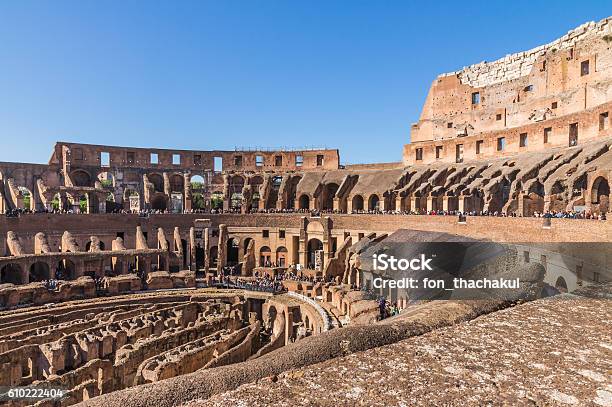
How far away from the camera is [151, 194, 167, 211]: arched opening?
42.5 meters

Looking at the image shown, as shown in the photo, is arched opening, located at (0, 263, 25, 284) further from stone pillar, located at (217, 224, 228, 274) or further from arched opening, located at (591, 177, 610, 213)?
arched opening, located at (591, 177, 610, 213)

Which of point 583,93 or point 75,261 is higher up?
point 583,93

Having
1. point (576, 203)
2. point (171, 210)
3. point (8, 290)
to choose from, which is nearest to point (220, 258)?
point (171, 210)

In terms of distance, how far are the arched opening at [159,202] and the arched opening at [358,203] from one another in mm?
20041

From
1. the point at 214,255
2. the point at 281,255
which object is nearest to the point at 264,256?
the point at 281,255

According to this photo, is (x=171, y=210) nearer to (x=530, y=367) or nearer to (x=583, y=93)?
(x=583, y=93)

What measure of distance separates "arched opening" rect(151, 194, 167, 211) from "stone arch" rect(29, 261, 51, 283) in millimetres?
14186

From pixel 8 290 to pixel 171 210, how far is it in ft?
62.9

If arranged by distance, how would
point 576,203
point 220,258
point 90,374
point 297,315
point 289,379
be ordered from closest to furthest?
point 289,379 < point 90,374 < point 576,203 < point 297,315 < point 220,258

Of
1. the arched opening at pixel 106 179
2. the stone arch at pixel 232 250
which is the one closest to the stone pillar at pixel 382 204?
the stone arch at pixel 232 250

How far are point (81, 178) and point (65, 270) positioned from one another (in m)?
14.9

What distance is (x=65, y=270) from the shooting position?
2981cm

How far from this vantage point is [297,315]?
81.6ft

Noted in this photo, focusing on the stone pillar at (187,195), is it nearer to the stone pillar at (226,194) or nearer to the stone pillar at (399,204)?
the stone pillar at (226,194)
